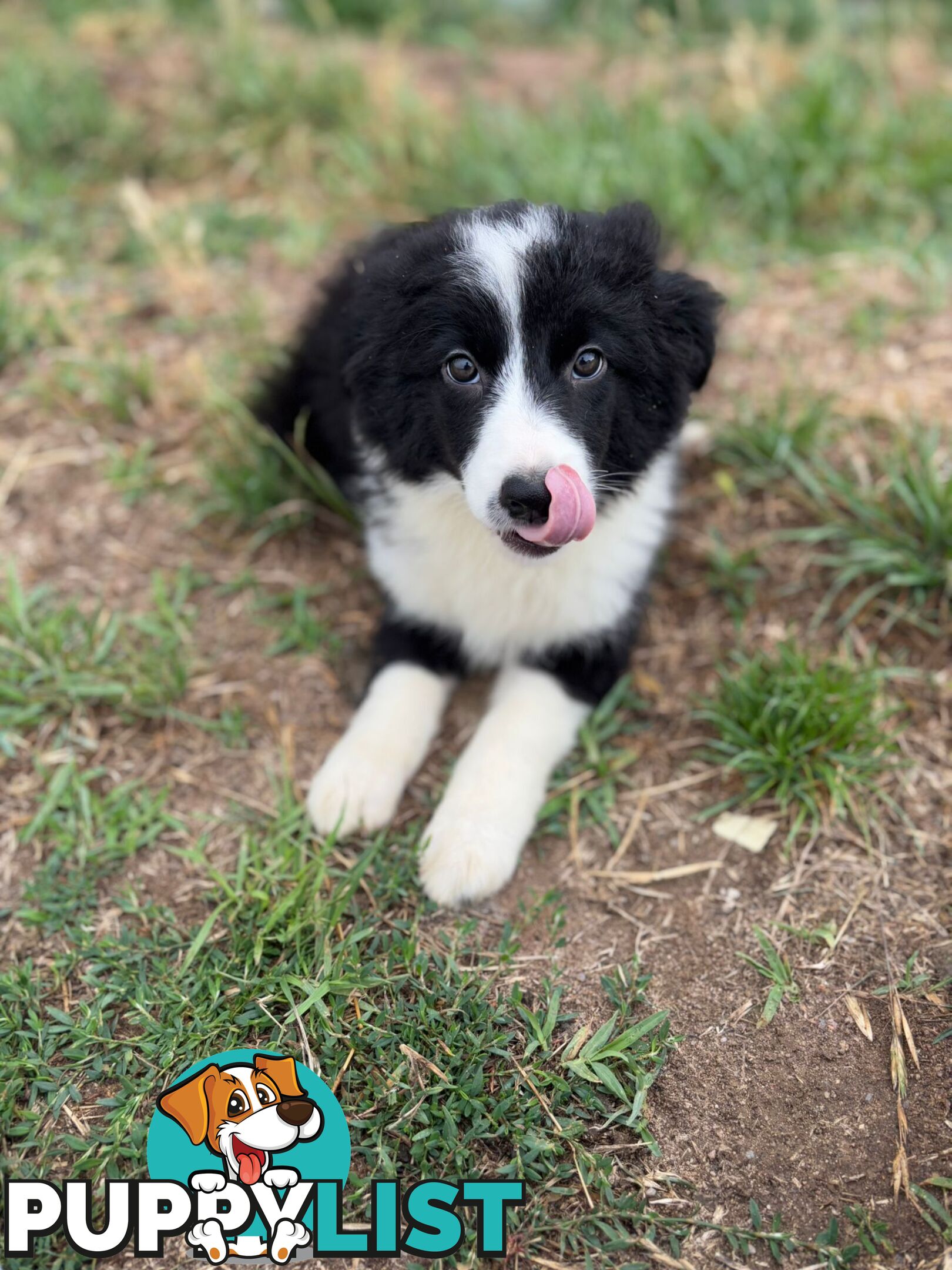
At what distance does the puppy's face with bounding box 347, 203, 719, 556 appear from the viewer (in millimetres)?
2275

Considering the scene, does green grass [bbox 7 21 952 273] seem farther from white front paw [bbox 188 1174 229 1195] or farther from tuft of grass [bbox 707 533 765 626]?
white front paw [bbox 188 1174 229 1195]

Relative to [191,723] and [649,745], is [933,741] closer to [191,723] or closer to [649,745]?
[649,745]

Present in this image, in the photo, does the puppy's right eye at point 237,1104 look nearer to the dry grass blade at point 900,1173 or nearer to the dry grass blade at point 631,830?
the dry grass blade at point 631,830

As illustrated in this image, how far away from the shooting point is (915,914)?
102 inches

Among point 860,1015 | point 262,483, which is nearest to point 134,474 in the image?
point 262,483

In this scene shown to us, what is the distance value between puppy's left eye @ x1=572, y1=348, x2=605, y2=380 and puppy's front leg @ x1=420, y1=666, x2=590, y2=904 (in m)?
0.91

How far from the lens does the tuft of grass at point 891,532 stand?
123 inches

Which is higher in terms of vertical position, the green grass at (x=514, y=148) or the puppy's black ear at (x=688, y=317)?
the puppy's black ear at (x=688, y=317)

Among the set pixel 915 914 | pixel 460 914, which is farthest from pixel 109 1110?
pixel 915 914

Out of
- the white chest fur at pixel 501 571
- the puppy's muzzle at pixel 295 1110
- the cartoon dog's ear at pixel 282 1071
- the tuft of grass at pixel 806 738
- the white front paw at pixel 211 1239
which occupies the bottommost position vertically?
the white front paw at pixel 211 1239

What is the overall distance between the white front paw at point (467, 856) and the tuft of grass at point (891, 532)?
125 centimetres

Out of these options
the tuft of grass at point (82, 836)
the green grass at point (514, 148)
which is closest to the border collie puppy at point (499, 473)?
the tuft of grass at point (82, 836)

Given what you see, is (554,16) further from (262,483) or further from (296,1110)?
(296,1110)

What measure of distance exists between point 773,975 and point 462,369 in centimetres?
155
